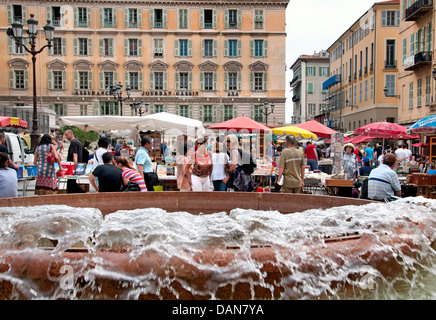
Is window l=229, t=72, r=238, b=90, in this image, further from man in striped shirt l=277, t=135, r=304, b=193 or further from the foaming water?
the foaming water

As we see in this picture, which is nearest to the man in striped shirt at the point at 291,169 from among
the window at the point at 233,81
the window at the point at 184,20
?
the window at the point at 233,81

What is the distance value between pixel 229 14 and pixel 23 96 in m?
23.4

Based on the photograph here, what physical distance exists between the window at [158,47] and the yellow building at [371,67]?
66.9ft

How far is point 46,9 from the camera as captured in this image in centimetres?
4331

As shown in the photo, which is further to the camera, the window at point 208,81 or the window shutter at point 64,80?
the window at point 208,81

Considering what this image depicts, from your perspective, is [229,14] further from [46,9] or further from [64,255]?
[64,255]

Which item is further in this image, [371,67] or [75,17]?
[75,17]

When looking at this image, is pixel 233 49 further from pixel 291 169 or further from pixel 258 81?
pixel 291 169

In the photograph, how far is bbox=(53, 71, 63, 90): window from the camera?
145 ft

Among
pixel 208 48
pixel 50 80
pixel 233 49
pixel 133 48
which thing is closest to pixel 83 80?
pixel 50 80

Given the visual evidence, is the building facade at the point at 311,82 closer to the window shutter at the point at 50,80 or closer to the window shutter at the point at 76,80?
the window shutter at the point at 76,80

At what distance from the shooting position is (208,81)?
45.7 m

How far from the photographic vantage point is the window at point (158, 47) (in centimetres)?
4491

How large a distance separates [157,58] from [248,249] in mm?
44947
